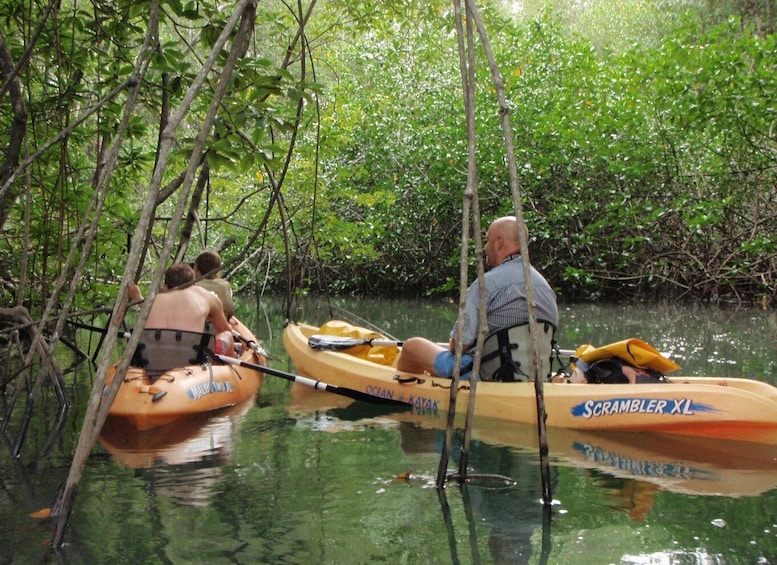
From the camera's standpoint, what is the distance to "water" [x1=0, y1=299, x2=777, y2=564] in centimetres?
338

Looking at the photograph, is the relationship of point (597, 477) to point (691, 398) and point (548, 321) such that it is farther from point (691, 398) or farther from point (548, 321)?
point (548, 321)

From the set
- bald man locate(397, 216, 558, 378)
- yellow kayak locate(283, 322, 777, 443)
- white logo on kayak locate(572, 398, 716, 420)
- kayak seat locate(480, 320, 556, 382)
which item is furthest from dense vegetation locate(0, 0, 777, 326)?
white logo on kayak locate(572, 398, 716, 420)

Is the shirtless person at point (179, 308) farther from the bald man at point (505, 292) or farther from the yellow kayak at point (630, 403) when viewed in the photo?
the bald man at point (505, 292)

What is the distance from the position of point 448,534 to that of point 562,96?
42.4 feet

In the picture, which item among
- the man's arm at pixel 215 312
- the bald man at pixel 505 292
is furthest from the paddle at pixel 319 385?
the bald man at pixel 505 292

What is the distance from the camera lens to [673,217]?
15266 mm

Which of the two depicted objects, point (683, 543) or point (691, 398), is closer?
point (683, 543)

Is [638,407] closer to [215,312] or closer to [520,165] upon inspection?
[215,312]

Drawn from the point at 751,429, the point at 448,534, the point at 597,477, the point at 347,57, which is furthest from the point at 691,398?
the point at 347,57

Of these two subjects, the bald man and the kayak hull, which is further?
the kayak hull

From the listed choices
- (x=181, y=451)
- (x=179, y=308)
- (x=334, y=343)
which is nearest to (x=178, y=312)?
(x=179, y=308)

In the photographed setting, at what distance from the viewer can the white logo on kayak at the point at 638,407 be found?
202 inches

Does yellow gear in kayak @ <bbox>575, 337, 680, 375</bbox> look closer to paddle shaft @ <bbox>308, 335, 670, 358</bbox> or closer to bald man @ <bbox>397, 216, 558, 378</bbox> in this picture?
bald man @ <bbox>397, 216, 558, 378</bbox>

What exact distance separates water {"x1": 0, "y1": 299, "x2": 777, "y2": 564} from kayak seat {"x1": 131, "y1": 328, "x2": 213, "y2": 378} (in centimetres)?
59
